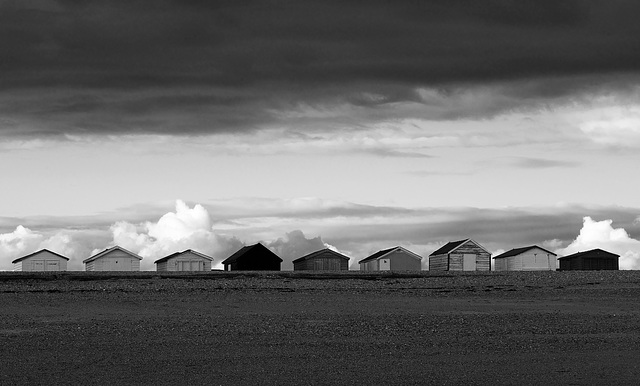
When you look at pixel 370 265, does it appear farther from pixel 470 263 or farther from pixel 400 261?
pixel 470 263

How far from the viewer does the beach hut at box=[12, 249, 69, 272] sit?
91081 mm

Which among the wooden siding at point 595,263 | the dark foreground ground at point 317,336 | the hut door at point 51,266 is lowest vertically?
the dark foreground ground at point 317,336

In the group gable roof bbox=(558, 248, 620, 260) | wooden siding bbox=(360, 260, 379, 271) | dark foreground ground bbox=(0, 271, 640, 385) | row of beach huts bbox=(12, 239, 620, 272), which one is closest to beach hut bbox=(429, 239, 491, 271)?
row of beach huts bbox=(12, 239, 620, 272)

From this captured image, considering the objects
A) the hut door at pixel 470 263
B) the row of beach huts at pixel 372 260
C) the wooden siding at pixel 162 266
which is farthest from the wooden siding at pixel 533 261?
the wooden siding at pixel 162 266

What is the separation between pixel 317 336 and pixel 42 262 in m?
70.0

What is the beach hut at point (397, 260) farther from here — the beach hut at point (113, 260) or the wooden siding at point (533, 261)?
the beach hut at point (113, 260)

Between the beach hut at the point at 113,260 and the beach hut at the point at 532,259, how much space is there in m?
34.3

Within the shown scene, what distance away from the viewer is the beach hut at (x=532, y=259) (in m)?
89.9

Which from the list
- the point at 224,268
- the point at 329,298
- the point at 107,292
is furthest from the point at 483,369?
the point at 224,268

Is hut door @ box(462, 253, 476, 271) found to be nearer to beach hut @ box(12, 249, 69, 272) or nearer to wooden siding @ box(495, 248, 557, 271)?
wooden siding @ box(495, 248, 557, 271)

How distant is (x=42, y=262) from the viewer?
91.9 metres

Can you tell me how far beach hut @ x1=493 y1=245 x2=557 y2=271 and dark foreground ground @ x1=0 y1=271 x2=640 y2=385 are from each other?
43.1 meters

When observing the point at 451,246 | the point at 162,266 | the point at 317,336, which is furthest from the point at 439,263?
the point at 317,336

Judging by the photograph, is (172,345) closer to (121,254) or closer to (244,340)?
(244,340)
